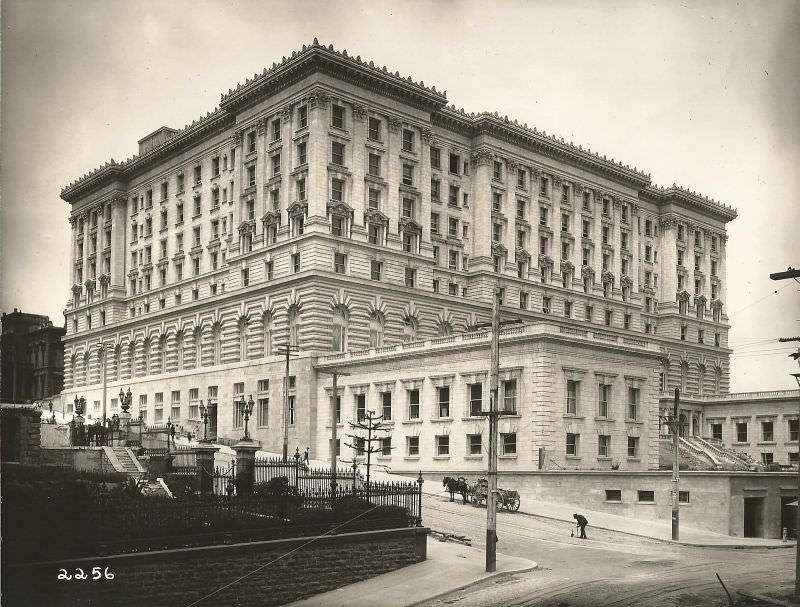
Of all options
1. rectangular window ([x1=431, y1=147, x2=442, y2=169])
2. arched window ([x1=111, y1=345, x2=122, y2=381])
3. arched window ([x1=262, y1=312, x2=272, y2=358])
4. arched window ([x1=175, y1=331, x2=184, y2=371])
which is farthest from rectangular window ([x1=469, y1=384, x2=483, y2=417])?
arched window ([x1=111, y1=345, x2=122, y2=381])

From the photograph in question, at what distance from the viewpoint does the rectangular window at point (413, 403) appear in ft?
186

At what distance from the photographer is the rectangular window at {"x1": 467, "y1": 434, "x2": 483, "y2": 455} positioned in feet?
174

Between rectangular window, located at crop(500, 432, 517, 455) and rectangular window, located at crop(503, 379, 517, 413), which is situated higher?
rectangular window, located at crop(503, 379, 517, 413)

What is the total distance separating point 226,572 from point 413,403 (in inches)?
1269

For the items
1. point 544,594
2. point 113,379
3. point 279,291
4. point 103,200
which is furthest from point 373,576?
point 113,379

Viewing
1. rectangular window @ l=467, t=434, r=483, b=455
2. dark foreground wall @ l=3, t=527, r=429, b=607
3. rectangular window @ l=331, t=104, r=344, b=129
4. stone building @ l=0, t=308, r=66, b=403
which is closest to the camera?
dark foreground wall @ l=3, t=527, r=429, b=607

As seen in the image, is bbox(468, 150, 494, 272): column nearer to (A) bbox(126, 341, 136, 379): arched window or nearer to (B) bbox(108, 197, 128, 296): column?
(B) bbox(108, 197, 128, 296): column

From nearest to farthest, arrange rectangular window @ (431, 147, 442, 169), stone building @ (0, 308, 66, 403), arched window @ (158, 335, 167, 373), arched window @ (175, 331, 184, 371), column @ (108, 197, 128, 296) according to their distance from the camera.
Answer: stone building @ (0, 308, 66, 403) < column @ (108, 197, 128, 296) < arched window @ (175, 331, 184, 371) < arched window @ (158, 335, 167, 373) < rectangular window @ (431, 147, 442, 169)

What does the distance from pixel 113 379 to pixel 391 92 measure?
29481 millimetres

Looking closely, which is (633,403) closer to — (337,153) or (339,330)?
(339,330)

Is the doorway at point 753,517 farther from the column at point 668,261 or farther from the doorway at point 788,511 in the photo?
the column at point 668,261

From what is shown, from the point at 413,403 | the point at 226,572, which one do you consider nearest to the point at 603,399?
the point at 413,403

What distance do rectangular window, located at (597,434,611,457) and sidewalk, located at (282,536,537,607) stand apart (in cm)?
2314

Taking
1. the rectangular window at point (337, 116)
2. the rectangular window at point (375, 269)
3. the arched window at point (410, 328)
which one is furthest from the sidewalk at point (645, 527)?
the rectangular window at point (337, 116)
